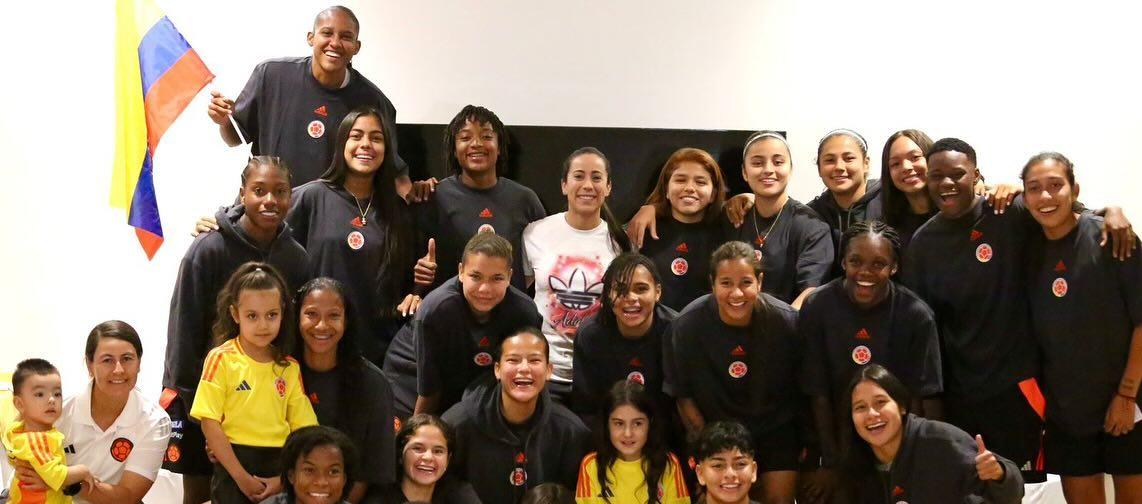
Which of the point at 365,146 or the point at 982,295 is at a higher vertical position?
the point at 365,146

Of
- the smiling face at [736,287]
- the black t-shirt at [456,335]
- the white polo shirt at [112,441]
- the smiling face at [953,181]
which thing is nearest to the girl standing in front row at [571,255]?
the black t-shirt at [456,335]

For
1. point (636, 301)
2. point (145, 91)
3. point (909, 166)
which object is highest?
point (145, 91)

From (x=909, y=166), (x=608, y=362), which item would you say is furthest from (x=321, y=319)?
(x=909, y=166)

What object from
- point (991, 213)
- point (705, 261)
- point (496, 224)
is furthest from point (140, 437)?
point (991, 213)

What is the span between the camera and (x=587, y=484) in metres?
4.39

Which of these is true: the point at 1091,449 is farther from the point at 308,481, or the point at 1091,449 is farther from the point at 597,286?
the point at 308,481

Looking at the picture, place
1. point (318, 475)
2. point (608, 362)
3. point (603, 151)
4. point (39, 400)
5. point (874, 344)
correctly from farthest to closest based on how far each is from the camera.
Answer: point (603, 151) → point (608, 362) → point (874, 344) → point (39, 400) → point (318, 475)

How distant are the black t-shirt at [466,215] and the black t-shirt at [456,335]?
0.51m

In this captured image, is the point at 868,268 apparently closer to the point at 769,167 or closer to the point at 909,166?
the point at 909,166

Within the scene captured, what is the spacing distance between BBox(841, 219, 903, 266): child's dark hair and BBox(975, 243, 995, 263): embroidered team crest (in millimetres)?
309

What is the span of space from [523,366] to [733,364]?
86 cm

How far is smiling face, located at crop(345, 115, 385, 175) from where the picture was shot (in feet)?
16.6

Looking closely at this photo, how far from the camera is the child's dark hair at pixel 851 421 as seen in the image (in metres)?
4.31

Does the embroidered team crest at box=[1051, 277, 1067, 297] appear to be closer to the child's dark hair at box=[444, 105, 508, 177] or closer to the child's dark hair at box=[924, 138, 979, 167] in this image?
the child's dark hair at box=[924, 138, 979, 167]
